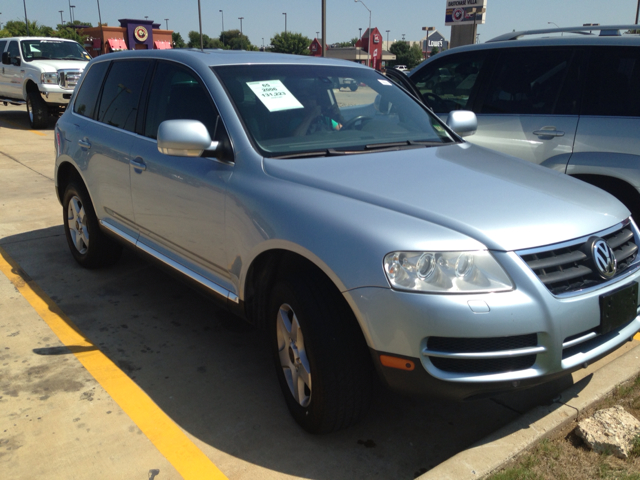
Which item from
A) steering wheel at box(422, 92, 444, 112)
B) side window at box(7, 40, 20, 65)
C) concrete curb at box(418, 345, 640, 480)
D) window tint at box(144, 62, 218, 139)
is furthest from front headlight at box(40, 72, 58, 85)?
concrete curb at box(418, 345, 640, 480)

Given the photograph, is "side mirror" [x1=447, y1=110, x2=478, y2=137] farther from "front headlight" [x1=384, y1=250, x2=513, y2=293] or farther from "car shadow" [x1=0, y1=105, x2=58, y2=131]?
"car shadow" [x1=0, y1=105, x2=58, y2=131]

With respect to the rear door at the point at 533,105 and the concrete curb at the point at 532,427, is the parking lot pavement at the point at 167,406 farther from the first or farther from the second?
the rear door at the point at 533,105

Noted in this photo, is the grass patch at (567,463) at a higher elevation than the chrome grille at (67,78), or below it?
below

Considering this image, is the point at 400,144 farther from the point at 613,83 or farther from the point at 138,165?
the point at 613,83

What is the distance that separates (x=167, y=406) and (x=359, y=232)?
1.48 m

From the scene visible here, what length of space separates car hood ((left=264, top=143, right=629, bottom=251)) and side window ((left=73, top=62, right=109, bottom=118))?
2.45 metres

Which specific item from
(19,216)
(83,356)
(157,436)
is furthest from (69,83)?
(157,436)

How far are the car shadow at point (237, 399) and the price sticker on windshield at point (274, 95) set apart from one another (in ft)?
4.95

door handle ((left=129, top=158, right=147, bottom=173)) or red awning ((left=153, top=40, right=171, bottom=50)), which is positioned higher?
red awning ((left=153, top=40, right=171, bottom=50))

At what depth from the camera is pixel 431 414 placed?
309 cm

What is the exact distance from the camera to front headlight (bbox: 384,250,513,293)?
90.9 inches

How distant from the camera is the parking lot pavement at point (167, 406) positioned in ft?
8.83

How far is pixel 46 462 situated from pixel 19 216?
488 cm

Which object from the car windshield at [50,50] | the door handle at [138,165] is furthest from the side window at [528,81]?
the car windshield at [50,50]
